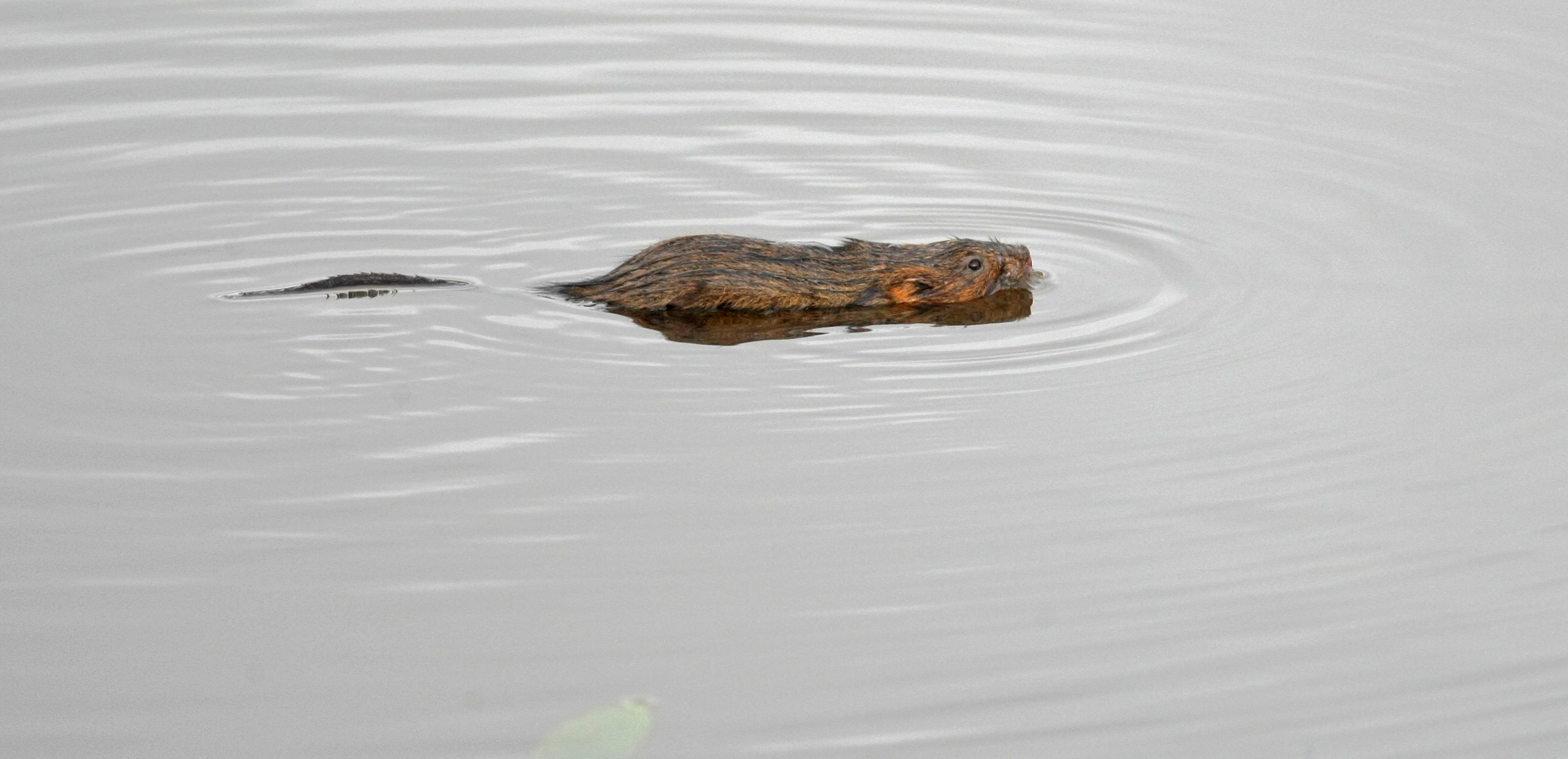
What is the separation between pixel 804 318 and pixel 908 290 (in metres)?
0.64

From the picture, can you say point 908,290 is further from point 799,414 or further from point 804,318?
point 799,414

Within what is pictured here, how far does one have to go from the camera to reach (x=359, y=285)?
8.98 metres

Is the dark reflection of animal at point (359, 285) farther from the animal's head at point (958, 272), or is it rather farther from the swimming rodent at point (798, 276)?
the animal's head at point (958, 272)

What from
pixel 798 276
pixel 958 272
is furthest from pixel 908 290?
pixel 798 276

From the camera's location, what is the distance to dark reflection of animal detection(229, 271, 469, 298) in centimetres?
898

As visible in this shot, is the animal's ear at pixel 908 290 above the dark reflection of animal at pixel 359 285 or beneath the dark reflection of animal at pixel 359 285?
above

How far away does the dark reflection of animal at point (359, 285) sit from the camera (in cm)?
898

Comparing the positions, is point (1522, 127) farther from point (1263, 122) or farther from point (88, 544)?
point (88, 544)

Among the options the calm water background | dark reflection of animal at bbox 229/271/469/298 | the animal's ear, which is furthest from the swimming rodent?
dark reflection of animal at bbox 229/271/469/298

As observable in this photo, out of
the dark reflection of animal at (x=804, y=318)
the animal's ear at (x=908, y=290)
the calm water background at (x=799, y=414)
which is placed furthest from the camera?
the animal's ear at (x=908, y=290)

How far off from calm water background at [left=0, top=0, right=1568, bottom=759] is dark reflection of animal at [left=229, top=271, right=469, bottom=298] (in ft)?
0.33

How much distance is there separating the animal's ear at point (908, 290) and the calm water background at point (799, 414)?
57 centimetres

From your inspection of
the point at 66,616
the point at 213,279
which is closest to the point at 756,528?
the point at 66,616

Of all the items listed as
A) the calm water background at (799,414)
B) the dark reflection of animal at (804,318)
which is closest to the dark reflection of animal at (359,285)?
the calm water background at (799,414)
